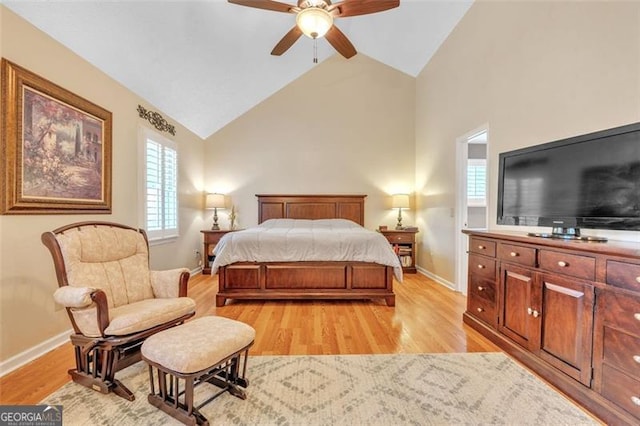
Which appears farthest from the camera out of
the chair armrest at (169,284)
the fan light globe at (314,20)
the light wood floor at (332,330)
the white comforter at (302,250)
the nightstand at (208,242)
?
the nightstand at (208,242)

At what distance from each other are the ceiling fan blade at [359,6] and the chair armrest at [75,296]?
9.20 ft

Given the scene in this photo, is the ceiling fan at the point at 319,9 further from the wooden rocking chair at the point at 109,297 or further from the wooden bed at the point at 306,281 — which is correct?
the wooden bed at the point at 306,281

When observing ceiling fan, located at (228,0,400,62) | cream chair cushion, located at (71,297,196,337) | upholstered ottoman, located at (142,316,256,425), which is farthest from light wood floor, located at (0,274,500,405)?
ceiling fan, located at (228,0,400,62)

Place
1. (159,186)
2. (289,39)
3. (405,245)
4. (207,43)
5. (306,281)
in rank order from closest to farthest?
(289,39) < (207,43) < (306,281) < (159,186) < (405,245)

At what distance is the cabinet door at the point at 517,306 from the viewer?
206 cm

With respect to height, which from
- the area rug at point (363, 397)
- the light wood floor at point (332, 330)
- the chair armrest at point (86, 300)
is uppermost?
the chair armrest at point (86, 300)

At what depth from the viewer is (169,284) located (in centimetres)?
224

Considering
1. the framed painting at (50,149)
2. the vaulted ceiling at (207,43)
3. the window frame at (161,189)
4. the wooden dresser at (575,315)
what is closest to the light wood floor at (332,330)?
the wooden dresser at (575,315)

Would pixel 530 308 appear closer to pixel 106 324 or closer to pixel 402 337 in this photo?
pixel 402 337

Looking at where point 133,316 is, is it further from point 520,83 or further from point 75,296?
point 520,83

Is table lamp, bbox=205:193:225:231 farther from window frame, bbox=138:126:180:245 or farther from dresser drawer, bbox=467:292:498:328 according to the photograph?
dresser drawer, bbox=467:292:498:328

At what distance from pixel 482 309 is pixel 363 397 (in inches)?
61.0

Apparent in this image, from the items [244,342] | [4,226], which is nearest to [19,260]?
Answer: [4,226]

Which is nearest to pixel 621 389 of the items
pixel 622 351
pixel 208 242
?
pixel 622 351
